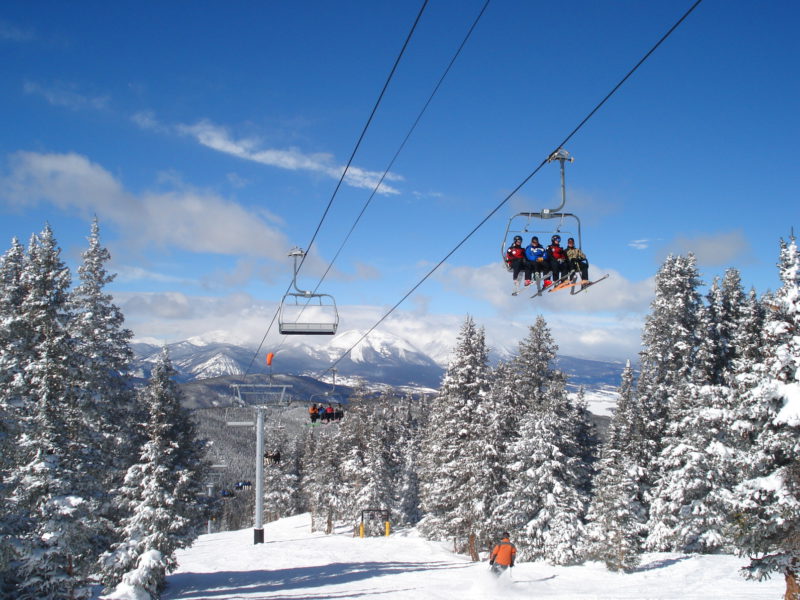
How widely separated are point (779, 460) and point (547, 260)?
9.60m

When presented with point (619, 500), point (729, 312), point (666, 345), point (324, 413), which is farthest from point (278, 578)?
point (729, 312)

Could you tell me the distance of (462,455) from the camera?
35.2m

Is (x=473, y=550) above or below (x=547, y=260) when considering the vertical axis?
below

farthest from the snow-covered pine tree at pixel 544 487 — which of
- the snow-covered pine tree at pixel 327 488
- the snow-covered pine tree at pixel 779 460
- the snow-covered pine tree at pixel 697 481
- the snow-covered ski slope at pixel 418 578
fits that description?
the snow-covered pine tree at pixel 327 488

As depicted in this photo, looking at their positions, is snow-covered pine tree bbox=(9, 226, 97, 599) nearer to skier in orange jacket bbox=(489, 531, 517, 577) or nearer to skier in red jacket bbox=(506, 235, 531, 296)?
skier in orange jacket bbox=(489, 531, 517, 577)

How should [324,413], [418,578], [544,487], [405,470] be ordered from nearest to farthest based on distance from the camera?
[418,578], [544,487], [324,413], [405,470]

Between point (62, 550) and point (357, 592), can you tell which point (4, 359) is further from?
point (357, 592)

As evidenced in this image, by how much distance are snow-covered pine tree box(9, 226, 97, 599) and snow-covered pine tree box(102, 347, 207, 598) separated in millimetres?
2006

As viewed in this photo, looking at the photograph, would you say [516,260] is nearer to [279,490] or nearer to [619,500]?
[619,500]

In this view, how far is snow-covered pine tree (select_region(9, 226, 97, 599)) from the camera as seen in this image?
18234 millimetres

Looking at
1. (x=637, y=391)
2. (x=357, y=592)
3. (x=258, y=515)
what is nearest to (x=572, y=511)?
(x=637, y=391)

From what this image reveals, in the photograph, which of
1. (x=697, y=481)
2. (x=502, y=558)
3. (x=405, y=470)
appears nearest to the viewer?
(x=502, y=558)

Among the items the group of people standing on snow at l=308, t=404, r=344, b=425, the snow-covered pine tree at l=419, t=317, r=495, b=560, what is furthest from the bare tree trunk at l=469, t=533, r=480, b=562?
the group of people standing on snow at l=308, t=404, r=344, b=425

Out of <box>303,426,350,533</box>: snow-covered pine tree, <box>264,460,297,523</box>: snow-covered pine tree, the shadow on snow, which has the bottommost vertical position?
<box>264,460,297,523</box>: snow-covered pine tree
